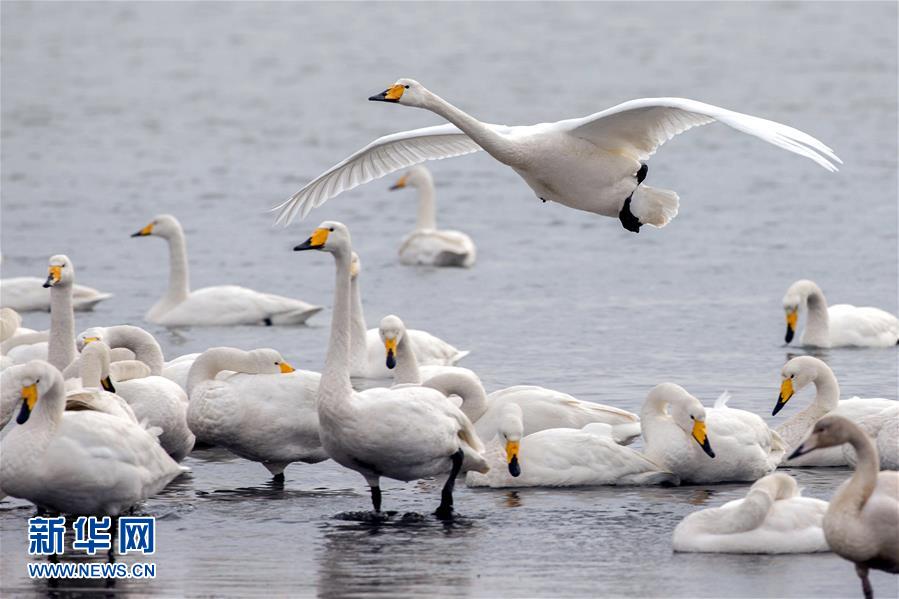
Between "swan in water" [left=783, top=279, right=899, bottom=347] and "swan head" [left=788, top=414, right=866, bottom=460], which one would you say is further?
"swan in water" [left=783, top=279, right=899, bottom=347]

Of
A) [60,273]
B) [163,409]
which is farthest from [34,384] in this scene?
[60,273]

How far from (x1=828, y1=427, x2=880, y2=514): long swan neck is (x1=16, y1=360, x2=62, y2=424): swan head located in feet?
12.3

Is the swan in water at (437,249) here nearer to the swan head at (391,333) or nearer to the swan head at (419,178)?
the swan head at (419,178)

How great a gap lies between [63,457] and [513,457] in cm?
257

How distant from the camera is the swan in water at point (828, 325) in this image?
14.7m

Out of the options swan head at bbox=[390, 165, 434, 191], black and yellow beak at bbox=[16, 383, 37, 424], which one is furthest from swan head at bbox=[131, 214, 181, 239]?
black and yellow beak at bbox=[16, 383, 37, 424]

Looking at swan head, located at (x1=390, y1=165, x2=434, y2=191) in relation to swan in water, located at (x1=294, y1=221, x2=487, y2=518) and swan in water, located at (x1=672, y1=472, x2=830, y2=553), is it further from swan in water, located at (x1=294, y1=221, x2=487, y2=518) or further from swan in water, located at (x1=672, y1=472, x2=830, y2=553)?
swan in water, located at (x1=672, y1=472, x2=830, y2=553)

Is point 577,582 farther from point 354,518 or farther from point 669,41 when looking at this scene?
point 669,41

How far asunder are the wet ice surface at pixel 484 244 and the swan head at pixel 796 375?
0.72 metres

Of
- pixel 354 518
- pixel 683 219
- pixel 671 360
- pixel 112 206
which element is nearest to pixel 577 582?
pixel 354 518

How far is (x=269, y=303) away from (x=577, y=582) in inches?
329

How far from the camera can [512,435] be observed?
9820 mm

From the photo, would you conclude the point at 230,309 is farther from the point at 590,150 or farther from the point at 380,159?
the point at 590,150

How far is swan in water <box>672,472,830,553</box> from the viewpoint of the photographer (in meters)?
8.53
